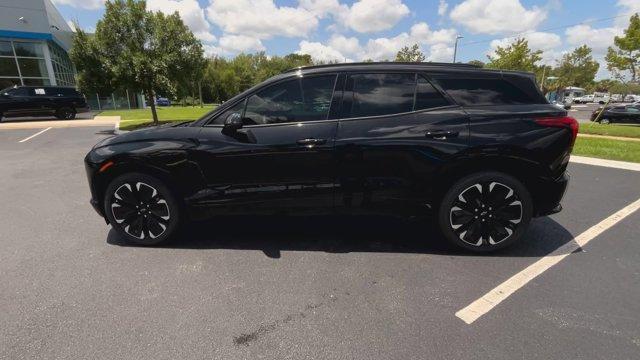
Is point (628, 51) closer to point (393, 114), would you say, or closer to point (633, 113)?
point (633, 113)

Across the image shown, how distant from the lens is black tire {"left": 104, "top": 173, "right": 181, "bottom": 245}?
3547 mm

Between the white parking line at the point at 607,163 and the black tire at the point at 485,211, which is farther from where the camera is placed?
the white parking line at the point at 607,163

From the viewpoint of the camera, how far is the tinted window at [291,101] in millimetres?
3404

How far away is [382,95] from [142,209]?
8.82 feet

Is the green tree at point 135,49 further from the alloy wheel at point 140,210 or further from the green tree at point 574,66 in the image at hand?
the green tree at point 574,66

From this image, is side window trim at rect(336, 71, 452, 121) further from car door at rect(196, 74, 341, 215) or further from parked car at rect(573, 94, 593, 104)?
parked car at rect(573, 94, 593, 104)

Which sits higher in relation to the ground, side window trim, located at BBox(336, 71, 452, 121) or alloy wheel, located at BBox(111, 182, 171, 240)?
side window trim, located at BBox(336, 71, 452, 121)

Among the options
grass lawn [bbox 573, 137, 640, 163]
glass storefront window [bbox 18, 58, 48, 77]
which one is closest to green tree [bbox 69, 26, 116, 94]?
glass storefront window [bbox 18, 58, 48, 77]

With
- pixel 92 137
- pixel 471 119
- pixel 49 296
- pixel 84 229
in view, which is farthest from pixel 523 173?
pixel 92 137

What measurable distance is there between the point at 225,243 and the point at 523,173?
10.1 ft

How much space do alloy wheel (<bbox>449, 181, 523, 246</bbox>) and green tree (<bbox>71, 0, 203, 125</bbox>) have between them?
49.7 ft

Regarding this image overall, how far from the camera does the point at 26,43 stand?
23.6 meters

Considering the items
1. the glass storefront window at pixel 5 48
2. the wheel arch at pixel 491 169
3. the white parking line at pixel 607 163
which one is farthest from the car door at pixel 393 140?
the glass storefront window at pixel 5 48

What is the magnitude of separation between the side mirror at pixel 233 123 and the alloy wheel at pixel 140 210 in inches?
39.4
